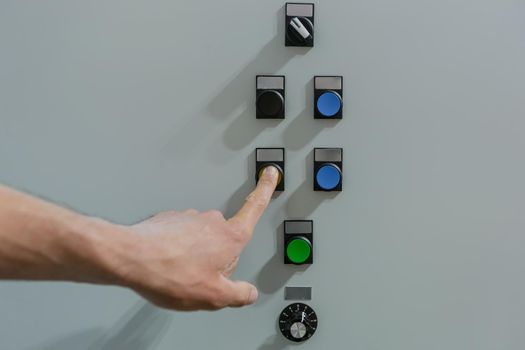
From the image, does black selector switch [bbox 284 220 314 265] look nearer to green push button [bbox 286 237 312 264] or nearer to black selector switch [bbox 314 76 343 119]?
green push button [bbox 286 237 312 264]

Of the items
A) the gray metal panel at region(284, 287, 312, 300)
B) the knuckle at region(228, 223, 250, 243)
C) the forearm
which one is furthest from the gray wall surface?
the forearm

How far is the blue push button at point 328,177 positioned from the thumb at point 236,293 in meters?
0.21

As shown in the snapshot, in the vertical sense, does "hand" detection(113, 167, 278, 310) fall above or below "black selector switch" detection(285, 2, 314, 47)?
below

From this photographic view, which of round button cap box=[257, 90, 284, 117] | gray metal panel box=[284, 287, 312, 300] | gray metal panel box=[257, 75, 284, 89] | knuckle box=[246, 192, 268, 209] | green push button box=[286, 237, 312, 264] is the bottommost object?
gray metal panel box=[284, 287, 312, 300]

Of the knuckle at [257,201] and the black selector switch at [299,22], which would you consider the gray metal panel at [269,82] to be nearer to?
the black selector switch at [299,22]

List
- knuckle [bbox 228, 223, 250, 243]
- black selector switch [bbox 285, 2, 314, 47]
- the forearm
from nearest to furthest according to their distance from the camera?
1. the forearm
2. knuckle [bbox 228, 223, 250, 243]
3. black selector switch [bbox 285, 2, 314, 47]

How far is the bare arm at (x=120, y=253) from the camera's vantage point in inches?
15.6

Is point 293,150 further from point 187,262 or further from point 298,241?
point 187,262

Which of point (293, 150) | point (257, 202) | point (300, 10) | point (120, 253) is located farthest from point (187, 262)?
point (300, 10)

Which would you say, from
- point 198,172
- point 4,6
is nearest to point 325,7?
point 198,172

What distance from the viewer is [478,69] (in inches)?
27.1

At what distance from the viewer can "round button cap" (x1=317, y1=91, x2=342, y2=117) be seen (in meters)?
0.66

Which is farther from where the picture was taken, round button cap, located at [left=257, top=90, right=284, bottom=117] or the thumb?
round button cap, located at [left=257, top=90, right=284, bottom=117]

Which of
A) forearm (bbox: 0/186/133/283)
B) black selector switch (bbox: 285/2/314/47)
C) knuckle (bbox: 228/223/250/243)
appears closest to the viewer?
forearm (bbox: 0/186/133/283)
